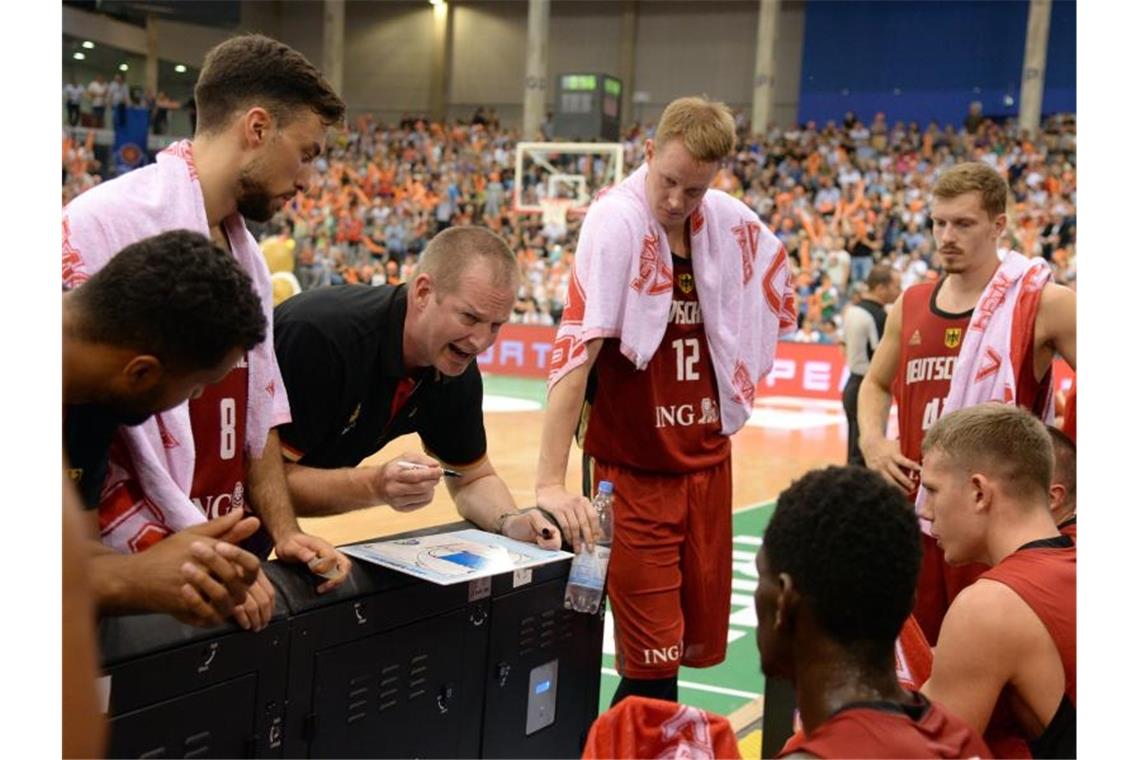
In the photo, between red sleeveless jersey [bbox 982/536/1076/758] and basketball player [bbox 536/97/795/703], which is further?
basketball player [bbox 536/97/795/703]

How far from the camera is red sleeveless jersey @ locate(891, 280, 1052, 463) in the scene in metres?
3.79

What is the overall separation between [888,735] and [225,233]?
183cm

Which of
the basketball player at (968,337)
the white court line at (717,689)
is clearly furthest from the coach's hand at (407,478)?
the white court line at (717,689)

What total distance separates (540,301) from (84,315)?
1791cm

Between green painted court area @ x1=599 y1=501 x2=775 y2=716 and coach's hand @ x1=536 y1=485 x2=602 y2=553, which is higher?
coach's hand @ x1=536 y1=485 x2=602 y2=553

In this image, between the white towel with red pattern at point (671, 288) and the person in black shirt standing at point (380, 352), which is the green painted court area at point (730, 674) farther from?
the person in black shirt standing at point (380, 352)

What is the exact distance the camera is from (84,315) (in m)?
1.76

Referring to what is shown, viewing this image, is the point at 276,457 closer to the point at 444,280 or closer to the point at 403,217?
the point at 444,280

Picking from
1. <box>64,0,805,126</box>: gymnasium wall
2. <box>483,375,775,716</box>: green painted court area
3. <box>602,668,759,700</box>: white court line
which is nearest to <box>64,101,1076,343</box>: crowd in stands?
<box>64,0,805,126</box>: gymnasium wall

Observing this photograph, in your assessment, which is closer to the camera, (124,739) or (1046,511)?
(124,739)

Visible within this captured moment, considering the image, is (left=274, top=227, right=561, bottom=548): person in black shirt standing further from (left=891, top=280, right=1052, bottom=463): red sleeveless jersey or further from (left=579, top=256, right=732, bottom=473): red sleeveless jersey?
(left=891, top=280, right=1052, bottom=463): red sleeveless jersey

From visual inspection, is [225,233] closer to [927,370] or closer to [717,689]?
[927,370]

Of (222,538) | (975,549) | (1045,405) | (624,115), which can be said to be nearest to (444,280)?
(222,538)

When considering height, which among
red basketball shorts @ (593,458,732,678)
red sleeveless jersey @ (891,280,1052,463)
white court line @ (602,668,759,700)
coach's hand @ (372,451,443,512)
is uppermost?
red sleeveless jersey @ (891,280,1052,463)
